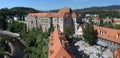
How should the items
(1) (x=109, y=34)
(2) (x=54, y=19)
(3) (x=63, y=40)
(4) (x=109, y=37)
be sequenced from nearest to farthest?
(3) (x=63, y=40), (4) (x=109, y=37), (1) (x=109, y=34), (2) (x=54, y=19)

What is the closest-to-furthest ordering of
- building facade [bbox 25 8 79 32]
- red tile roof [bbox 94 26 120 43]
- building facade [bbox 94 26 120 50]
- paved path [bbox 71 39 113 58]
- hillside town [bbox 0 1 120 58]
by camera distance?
1. hillside town [bbox 0 1 120 58]
2. paved path [bbox 71 39 113 58]
3. building facade [bbox 94 26 120 50]
4. red tile roof [bbox 94 26 120 43]
5. building facade [bbox 25 8 79 32]

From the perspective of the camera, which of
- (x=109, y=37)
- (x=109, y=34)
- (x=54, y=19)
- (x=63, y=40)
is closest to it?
(x=63, y=40)

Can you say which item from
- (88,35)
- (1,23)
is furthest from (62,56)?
(1,23)

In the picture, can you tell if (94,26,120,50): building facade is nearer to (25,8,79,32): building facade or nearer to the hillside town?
the hillside town

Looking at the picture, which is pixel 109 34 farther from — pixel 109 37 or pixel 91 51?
pixel 91 51

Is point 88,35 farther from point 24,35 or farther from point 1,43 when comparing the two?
point 24,35

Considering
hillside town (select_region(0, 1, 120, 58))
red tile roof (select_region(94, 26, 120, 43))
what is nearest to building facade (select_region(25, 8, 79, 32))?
hillside town (select_region(0, 1, 120, 58))

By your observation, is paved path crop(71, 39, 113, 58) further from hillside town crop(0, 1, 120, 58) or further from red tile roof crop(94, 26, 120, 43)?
red tile roof crop(94, 26, 120, 43)

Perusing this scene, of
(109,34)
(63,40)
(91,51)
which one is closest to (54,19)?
(109,34)

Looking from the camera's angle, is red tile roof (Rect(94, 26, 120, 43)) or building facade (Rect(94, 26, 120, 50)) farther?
red tile roof (Rect(94, 26, 120, 43))

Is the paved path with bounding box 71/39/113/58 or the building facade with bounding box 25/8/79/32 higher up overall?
the building facade with bounding box 25/8/79/32

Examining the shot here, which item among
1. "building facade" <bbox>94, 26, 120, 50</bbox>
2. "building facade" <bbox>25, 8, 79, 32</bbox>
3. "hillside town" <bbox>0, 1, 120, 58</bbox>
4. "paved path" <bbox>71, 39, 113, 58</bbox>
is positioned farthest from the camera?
"building facade" <bbox>25, 8, 79, 32</bbox>
